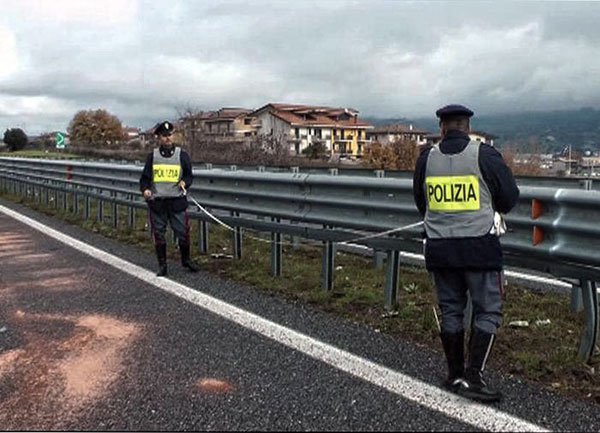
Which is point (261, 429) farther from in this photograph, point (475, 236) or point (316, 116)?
point (316, 116)

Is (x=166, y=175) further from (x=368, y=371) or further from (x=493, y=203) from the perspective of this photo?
(x=493, y=203)

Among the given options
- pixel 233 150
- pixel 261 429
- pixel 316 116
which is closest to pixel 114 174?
pixel 261 429

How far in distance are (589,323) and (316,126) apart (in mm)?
102381

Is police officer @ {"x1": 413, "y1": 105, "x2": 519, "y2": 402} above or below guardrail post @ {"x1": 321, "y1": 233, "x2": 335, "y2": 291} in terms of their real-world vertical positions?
above

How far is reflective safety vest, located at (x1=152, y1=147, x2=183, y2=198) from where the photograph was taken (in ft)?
21.9

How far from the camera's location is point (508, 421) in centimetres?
285

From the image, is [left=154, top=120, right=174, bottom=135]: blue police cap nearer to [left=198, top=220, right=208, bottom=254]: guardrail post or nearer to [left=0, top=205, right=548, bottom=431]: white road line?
[left=198, top=220, right=208, bottom=254]: guardrail post

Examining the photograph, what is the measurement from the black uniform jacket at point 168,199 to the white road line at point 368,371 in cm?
111

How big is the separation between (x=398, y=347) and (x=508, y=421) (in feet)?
3.76

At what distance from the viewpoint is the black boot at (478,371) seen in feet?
10.2

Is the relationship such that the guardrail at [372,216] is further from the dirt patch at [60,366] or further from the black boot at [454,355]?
the dirt patch at [60,366]

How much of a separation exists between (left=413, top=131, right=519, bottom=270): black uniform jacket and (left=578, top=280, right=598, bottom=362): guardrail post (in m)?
0.76

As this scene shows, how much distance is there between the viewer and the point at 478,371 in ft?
10.6

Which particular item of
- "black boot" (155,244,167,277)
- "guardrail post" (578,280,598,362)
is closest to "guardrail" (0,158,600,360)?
"guardrail post" (578,280,598,362)
